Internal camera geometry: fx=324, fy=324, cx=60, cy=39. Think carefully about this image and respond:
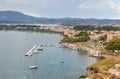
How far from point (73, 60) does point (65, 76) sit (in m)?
9.37

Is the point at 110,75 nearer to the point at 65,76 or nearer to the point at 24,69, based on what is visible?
the point at 65,76

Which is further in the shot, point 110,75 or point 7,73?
point 7,73

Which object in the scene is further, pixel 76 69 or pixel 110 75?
pixel 76 69

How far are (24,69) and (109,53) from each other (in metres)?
11.8

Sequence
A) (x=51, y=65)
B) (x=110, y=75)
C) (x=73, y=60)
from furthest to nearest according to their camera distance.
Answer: (x=73, y=60) < (x=51, y=65) < (x=110, y=75)

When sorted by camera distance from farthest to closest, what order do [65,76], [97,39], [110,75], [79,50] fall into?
1. [97,39]
2. [79,50]
3. [65,76]
4. [110,75]

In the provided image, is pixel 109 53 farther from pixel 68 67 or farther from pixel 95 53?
pixel 68 67

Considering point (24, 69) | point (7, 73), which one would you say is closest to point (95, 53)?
point (24, 69)

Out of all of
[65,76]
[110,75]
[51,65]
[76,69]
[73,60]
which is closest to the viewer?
[110,75]

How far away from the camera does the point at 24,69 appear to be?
1065 inches

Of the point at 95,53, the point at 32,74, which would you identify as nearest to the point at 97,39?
the point at 95,53

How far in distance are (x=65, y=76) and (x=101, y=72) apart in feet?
9.83

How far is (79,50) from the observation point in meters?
42.4

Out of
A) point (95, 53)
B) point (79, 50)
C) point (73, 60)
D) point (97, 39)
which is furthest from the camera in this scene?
point (97, 39)
